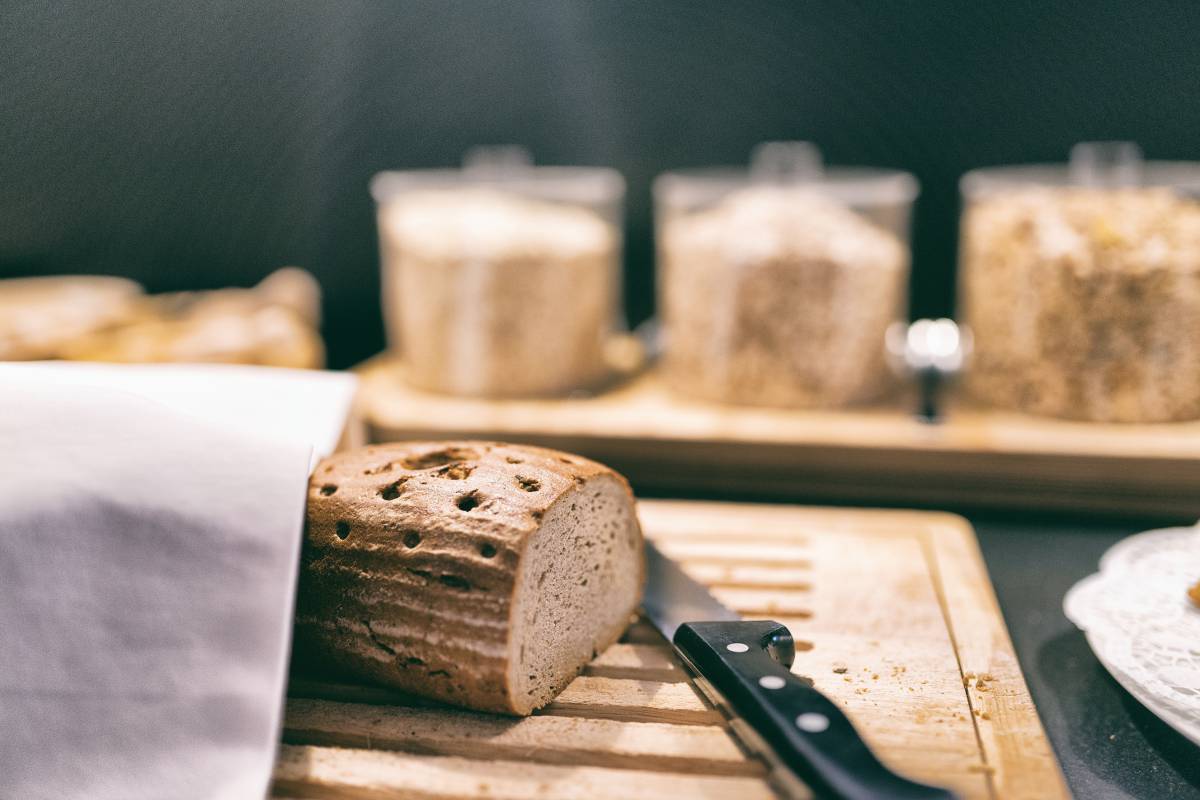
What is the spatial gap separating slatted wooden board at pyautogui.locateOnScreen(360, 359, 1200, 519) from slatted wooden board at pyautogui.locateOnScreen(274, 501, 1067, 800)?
0.25 meters

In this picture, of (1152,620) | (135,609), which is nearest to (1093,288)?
(1152,620)

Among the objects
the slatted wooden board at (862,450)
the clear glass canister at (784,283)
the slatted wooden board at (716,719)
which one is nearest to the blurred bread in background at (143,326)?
the slatted wooden board at (862,450)

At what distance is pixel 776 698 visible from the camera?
0.57 m

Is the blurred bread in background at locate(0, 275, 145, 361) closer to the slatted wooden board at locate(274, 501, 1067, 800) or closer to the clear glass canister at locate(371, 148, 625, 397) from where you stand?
the clear glass canister at locate(371, 148, 625, 397)

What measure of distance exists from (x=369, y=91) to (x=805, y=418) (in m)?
0.68

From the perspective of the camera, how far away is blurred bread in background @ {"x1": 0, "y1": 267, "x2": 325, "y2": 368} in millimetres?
1116

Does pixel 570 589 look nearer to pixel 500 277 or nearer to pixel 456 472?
pixel 456 472

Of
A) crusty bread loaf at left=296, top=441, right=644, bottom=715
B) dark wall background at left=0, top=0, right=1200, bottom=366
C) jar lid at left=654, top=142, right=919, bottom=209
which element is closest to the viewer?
crusty bread loaf at left=296, top=441, right=644, bottom=715

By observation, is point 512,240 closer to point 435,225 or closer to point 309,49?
point 435,225

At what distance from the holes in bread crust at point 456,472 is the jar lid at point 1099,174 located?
0.73m

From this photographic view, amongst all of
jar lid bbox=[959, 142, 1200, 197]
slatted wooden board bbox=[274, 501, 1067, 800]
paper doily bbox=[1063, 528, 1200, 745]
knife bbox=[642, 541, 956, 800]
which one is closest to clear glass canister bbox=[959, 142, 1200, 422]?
jar lid bbox=[959, 142, 1200, 197]

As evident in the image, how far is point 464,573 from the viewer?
62 centimetres

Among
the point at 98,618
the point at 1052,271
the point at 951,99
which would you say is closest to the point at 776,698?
the point at 98,618

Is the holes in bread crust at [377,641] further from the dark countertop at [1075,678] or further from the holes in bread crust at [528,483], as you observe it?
the dark countertop at [1075,678]
